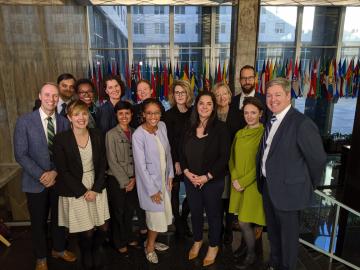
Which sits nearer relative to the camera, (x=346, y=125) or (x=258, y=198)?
(x=258, y=198)

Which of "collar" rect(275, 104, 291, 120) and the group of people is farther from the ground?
"collar" rect(275, 104, 291, 120)

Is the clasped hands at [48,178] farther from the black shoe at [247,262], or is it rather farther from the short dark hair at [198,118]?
the black shoe at [247,262]

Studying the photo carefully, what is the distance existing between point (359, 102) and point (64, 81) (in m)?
3.82

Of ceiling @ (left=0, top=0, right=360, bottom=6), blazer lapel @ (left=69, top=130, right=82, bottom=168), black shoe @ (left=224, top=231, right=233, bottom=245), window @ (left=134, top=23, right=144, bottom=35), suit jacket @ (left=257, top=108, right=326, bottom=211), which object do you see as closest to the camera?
suit jacket @ (left=257, top=108, right=326, bottom=211)

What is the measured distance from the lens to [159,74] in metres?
7.91

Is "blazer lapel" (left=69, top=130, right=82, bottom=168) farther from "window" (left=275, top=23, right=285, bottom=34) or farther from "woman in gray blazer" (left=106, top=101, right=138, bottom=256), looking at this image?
"window" (left=275, top=23, right=285, bottom=34)

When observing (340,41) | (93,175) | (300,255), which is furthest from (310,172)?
(340,41)

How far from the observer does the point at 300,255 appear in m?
2.95

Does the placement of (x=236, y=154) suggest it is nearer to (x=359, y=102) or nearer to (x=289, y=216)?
(x=289, y=216)

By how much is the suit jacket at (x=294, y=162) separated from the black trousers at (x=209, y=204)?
51 cm

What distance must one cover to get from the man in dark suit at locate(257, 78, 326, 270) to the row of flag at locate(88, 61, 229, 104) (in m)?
5.54

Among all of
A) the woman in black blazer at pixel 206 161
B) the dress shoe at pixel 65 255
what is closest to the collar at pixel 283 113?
the woman in black blazer at pixel 206 161

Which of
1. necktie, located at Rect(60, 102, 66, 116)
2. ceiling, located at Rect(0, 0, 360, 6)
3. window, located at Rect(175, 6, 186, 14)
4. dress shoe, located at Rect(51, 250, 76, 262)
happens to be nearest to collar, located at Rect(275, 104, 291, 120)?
necktie, located at Rect(60, 102, 66, 116)

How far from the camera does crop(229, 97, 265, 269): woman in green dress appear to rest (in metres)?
2.44
